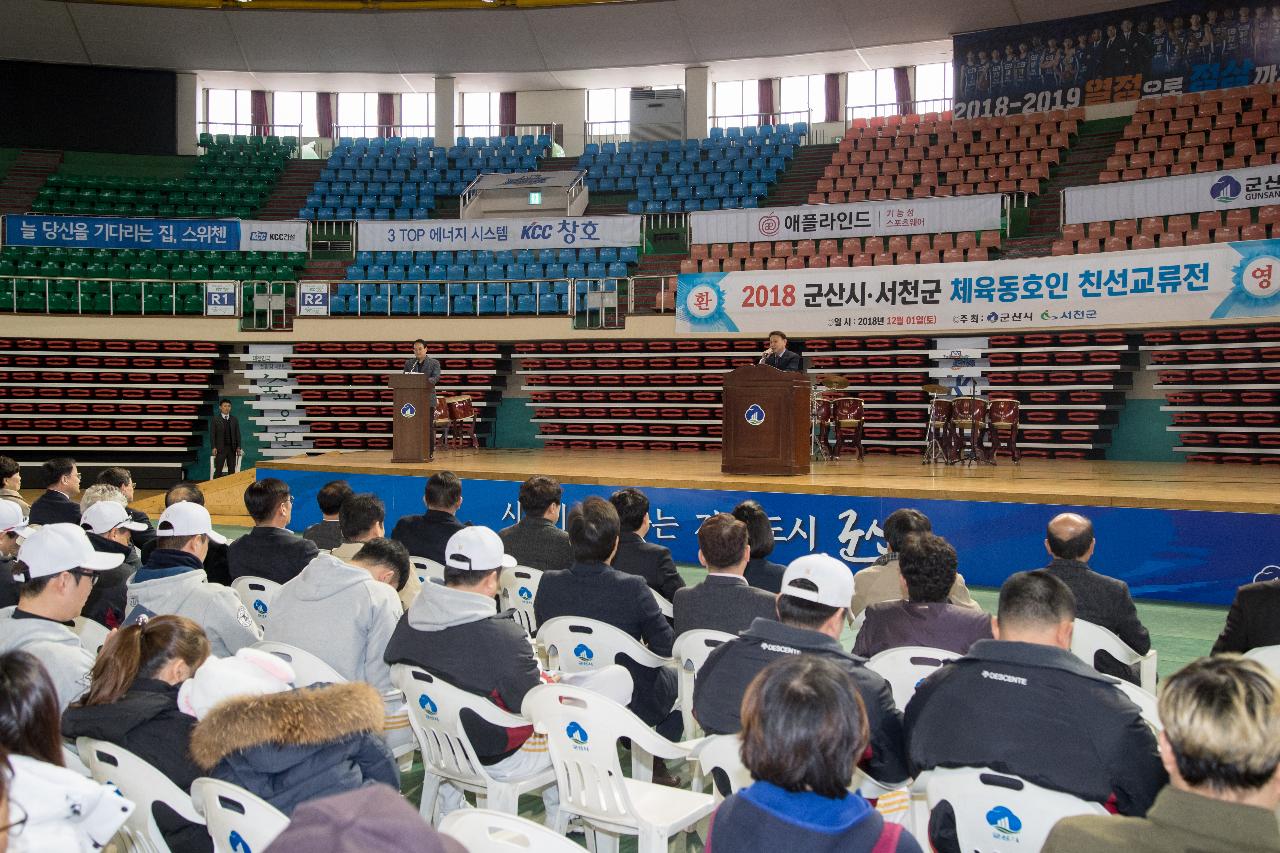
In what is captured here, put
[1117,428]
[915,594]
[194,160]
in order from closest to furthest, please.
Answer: [915,594] < [1117,428] < [194,160]

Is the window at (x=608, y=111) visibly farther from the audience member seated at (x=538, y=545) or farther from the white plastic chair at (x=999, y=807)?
the white plastic chair at (x=999, y=807)

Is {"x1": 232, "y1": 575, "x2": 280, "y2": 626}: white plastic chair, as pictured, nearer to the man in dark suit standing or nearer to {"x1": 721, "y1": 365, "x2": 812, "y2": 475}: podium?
{"x1": 721, "y1": 365, "x2": 812, "y2": 475}: podium

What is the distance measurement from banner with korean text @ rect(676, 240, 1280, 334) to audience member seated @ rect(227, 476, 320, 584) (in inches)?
419

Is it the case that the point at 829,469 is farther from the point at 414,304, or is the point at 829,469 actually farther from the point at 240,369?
the point at 240,369

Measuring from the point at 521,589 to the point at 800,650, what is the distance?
3.06 m

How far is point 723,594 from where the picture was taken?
181 inches

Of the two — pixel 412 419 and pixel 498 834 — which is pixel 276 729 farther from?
pixel 412 419

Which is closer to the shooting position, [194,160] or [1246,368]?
[1246,368]

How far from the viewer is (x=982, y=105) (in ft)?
72.6

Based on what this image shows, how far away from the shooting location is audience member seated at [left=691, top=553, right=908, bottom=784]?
3.25 metres

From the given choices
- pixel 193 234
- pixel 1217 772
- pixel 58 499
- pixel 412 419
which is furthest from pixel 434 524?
pixel 193 234

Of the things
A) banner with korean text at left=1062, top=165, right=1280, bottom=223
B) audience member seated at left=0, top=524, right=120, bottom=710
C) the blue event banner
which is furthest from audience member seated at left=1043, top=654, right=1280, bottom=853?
banner with korean text at left=1062, top=165, right=1280, bottom=223

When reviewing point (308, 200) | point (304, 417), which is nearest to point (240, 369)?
point (304, 417)

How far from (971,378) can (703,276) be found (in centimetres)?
405
